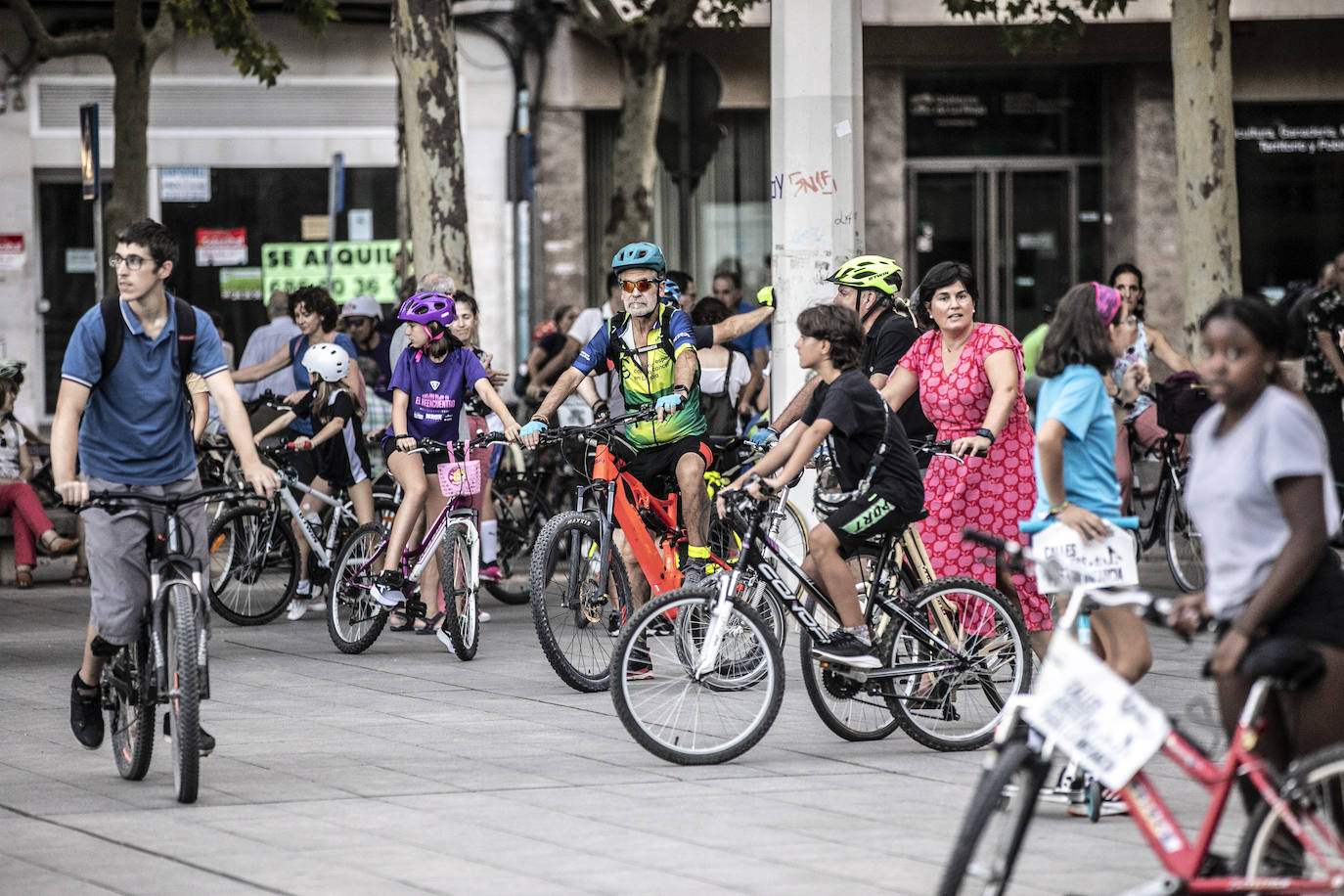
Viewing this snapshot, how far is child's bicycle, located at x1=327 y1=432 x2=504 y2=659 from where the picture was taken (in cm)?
994

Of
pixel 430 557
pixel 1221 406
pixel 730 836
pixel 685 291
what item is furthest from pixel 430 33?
pixel 1221 406

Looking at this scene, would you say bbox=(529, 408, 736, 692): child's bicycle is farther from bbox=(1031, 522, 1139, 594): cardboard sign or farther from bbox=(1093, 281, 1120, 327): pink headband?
bbox=(1093, 281, 1120, 327): pink headband

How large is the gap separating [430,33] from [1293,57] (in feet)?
39.1

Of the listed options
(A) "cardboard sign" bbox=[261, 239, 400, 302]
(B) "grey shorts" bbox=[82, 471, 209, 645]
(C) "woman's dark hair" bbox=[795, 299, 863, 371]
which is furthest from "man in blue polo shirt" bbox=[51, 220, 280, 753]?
(A) "cardboard sign" bbox=[261, 239, 400, 302]

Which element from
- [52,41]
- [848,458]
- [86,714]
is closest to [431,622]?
[86,714]

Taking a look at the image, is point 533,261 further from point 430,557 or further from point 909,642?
point 909,642

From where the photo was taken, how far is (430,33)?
1445cm

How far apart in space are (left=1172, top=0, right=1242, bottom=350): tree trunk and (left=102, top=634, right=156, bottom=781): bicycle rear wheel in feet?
32.5

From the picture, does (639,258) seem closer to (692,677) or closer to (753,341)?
(692,677)

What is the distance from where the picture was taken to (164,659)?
6730 mm

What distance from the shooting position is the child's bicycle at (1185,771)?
4254 mm

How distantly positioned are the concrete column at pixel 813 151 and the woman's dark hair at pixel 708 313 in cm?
295

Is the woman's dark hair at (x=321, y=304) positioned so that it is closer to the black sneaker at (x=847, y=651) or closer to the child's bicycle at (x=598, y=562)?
the child's bicycle at (x=598, y=562)

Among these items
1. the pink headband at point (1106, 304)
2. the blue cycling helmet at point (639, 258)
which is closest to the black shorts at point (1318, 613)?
the pink headband at point (1106, 304)
